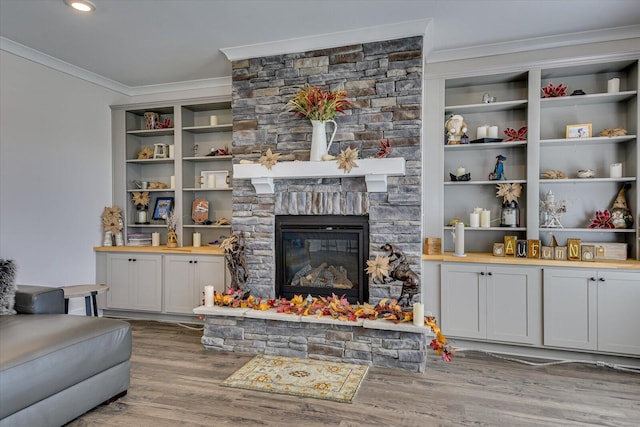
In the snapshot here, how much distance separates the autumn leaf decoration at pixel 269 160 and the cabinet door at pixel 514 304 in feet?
6.69

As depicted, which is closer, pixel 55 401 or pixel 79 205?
pixel 55 401

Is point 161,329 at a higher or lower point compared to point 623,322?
lower

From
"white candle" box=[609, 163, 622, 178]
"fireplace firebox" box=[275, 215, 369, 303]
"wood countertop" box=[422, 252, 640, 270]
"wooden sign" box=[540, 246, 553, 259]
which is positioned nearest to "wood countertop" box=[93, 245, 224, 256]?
"fireplace firebox" box=[275, 215, 369, 303]

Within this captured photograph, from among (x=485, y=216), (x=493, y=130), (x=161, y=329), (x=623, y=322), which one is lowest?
(x=161, y=329)

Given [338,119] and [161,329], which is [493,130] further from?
[161,329]

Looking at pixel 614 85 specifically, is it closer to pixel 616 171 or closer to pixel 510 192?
pixel 616 171

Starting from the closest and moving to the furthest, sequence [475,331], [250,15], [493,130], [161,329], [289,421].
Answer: [289,421]
[250,15]
[475,331]
[493,130]
[161,329]

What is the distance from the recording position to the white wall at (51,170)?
349 cm

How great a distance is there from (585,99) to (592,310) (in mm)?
1785

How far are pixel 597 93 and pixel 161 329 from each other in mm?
4724

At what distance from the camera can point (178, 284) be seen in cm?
416

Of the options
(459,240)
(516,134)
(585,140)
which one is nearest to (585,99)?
(585,140)

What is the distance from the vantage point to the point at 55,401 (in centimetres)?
203

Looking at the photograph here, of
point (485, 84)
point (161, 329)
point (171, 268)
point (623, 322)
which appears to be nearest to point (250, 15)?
point (485, 84)
